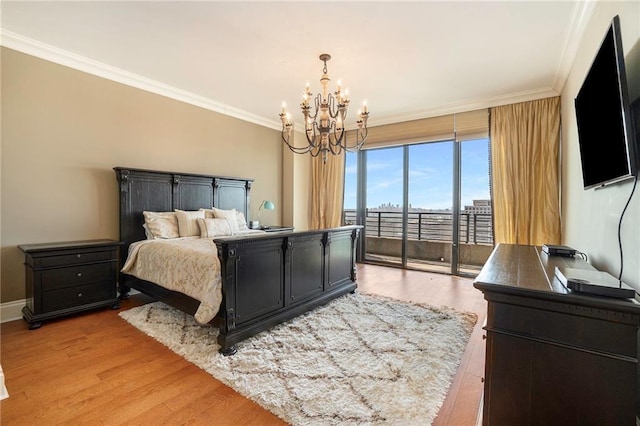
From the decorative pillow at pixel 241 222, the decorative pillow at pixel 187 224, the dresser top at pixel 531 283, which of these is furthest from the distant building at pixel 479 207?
the decorative pillow at pixel 187 224

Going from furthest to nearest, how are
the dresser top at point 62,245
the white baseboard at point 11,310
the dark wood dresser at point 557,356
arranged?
the white baseboard at point 11,310
the dresser top at point 62,245
the dark wood dresser at point 557,356

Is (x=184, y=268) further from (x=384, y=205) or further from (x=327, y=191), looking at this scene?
(x=384, y=205)

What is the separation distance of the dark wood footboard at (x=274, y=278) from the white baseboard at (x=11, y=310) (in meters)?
2.37

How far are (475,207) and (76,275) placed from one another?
17.7ft

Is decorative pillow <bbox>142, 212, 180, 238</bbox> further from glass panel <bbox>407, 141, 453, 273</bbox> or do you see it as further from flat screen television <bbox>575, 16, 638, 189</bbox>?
flat screen television <bbox>575, 16, 638, 189</bbox>

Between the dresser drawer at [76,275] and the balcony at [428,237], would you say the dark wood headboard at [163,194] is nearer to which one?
the dresser drawer at [76,275]

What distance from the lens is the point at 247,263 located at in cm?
242

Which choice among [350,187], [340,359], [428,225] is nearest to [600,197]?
[340,359]

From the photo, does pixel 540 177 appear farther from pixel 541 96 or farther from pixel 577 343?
pixel 577 343

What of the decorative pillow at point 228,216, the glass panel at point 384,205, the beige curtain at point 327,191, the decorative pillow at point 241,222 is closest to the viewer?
the decorative pillow at point 228,216

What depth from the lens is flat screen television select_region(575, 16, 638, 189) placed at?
4.09ft

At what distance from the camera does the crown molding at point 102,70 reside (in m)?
2.84

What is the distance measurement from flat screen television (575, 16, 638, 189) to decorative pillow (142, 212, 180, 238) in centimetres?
402

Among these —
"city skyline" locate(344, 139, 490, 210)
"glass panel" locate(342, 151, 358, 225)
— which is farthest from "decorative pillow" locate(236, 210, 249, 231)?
"city skyline" locate(344, 139, 490, 210)
